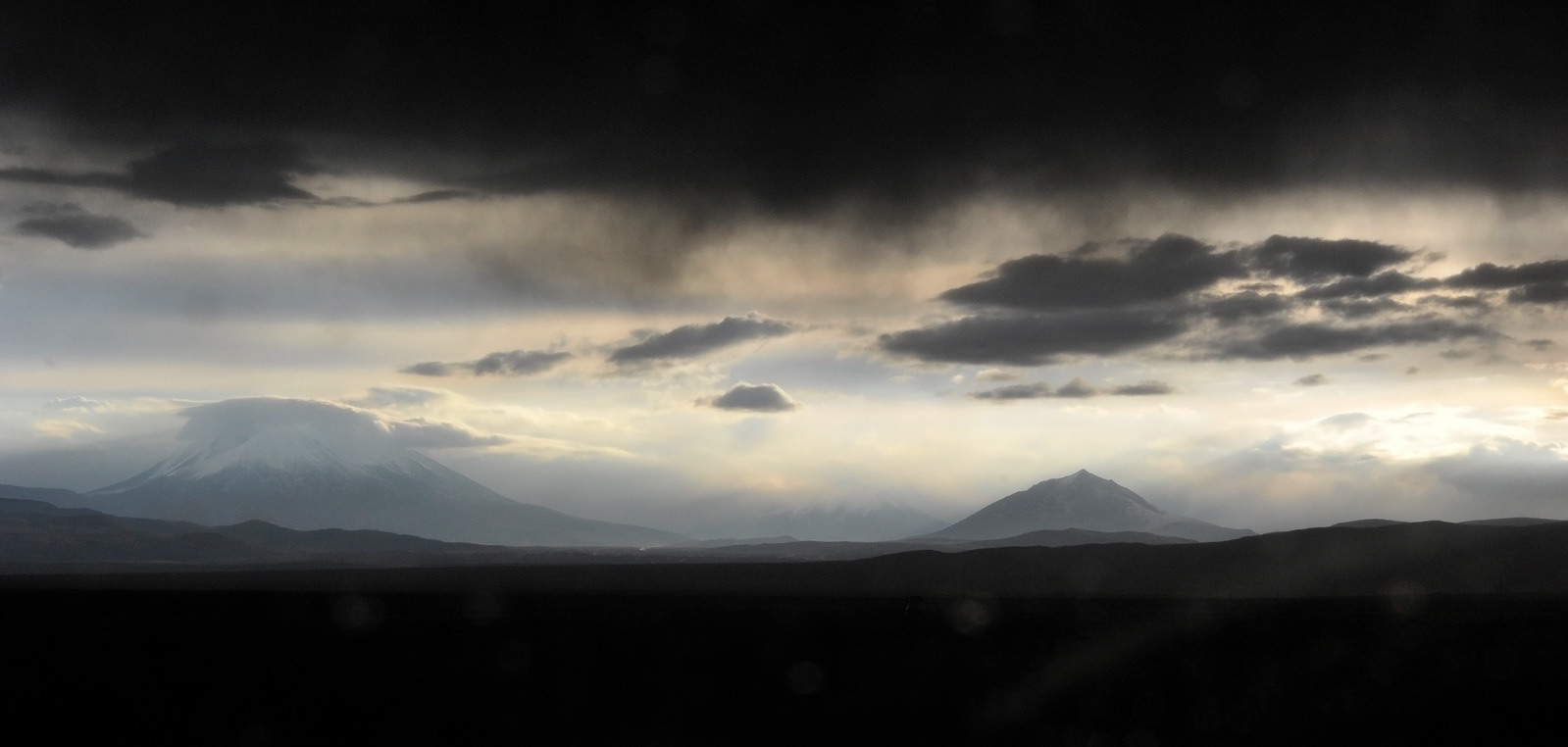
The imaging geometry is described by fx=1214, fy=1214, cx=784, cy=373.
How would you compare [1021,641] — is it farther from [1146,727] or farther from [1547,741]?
[1547,741]

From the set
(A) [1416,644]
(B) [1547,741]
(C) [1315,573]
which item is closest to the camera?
(B) [1547,741]

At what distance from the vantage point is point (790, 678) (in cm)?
3800

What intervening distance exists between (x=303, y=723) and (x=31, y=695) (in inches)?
444

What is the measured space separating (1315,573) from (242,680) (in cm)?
13690

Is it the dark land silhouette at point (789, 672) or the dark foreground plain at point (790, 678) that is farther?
the dark land silhouette at point (789, 672)

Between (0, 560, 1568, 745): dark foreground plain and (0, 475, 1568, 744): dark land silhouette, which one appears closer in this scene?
(0, 560, 1568, 745): dark foreground plain

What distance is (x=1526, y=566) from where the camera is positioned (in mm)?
138375

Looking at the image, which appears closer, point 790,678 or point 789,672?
point 790,678

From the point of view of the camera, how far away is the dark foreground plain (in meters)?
29.1

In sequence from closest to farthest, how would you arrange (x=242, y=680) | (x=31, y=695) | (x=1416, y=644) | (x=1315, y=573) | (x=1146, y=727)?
(x=1146, y=727), (x=31, y=695), (x=242, y=680), (x=1416, y=644), (x=1315, y=573)

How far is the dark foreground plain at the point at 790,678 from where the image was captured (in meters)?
29.1

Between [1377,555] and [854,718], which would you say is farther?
[1377,555]

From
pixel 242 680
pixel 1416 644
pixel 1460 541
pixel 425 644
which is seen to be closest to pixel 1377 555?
pixel 1460 541

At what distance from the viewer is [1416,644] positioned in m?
49.0
